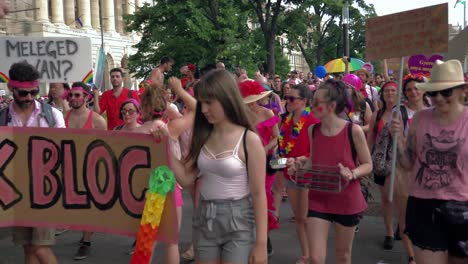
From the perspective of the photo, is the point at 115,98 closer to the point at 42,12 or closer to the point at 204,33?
the point at 204,33

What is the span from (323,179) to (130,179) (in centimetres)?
140

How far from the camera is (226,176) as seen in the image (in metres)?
3.35

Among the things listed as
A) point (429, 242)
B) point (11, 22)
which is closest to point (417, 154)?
point (429, 242)

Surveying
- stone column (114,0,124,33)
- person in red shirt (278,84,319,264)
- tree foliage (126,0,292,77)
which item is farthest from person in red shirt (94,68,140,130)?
stone column (114,0,124,33)

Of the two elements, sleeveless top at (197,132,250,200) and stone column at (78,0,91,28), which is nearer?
sleeveless top at (197,132,250,200)

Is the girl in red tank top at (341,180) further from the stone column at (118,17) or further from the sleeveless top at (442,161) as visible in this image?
the stone column at (118,17)

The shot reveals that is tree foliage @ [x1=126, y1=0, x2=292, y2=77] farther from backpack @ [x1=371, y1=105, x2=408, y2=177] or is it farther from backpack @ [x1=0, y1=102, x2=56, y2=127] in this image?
backpack @ [x1=0, y1=102, x2=56, y2=127]

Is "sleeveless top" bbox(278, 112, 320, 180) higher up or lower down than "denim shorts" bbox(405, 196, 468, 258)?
higher up

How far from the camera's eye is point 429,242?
12.2 feet

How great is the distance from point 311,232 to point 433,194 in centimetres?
96

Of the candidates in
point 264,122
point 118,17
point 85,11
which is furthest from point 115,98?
point 118,17

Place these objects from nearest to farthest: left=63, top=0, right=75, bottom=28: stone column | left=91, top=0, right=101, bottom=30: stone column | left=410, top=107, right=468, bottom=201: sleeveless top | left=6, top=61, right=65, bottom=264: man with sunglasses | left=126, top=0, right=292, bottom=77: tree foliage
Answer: left=410, top=107, right=468, bottom=201: sleeveless top
left=6, top=61, right=65, bottom=264: man with sunglasses
left=126, top=0, right=292, bottom=77: tree foliage
left=63, top=0, right=75, bottom=28: stone column
left=91, top=0, right=101, bottom=30: stone column

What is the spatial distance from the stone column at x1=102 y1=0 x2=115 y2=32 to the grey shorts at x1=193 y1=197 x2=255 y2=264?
6561cm

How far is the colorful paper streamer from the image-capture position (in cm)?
381
